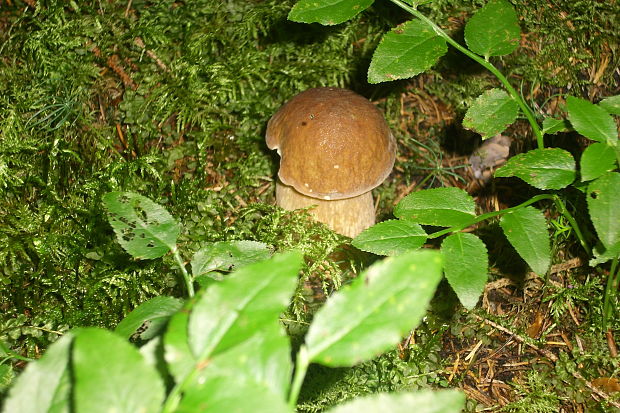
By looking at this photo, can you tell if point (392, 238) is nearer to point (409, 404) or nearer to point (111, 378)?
point (409, 404)

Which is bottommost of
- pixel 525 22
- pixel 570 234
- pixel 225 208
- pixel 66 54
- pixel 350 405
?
pixel 570 234

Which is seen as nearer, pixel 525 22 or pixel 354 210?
pixel 354 210

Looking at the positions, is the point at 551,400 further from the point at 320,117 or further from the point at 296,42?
the point at 296,42

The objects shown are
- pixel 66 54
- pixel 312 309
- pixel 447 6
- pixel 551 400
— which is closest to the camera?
pixel 551 400

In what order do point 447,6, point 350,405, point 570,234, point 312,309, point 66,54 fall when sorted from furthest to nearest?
point 447,6, point 66,54, point 570,234, point 312,309, point 350,405

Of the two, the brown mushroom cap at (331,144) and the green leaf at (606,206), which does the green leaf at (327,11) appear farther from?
the green leaf at (606,206)

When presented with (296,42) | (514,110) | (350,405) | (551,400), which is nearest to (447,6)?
(296,42)

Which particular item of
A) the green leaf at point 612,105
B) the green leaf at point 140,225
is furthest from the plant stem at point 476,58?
the green leaf at point 140,225
